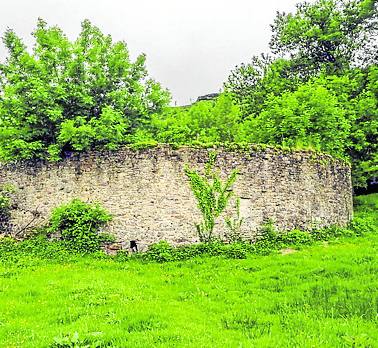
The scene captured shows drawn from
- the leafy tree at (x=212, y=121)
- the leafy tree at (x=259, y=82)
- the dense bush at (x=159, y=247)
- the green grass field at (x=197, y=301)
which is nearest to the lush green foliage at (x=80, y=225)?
the dense bush at (x=159, y=247)

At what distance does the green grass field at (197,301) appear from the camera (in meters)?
7.79

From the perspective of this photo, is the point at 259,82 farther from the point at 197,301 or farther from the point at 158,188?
the point at 197,301

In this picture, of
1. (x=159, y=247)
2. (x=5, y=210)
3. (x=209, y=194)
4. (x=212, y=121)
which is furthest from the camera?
(x=212, y=121)

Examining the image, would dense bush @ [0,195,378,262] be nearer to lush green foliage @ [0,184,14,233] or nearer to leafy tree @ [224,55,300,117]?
lush green foliage @ [0,184,14,233]

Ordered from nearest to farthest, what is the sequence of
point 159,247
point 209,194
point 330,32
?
point 159,247
point 209,194
point 330,32

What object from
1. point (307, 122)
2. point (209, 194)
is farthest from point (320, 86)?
point (209, 194)

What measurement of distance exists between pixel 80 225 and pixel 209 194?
4.10 m

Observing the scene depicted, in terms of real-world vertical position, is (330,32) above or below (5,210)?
above

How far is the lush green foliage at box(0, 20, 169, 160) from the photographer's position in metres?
16.8

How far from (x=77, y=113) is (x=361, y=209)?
12985 mm

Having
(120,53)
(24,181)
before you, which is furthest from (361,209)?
(24,181)

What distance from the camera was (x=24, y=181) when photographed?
17281mm

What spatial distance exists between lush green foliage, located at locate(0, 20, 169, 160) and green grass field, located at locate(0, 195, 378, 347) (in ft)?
13.3

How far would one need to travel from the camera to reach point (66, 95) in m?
17.4
